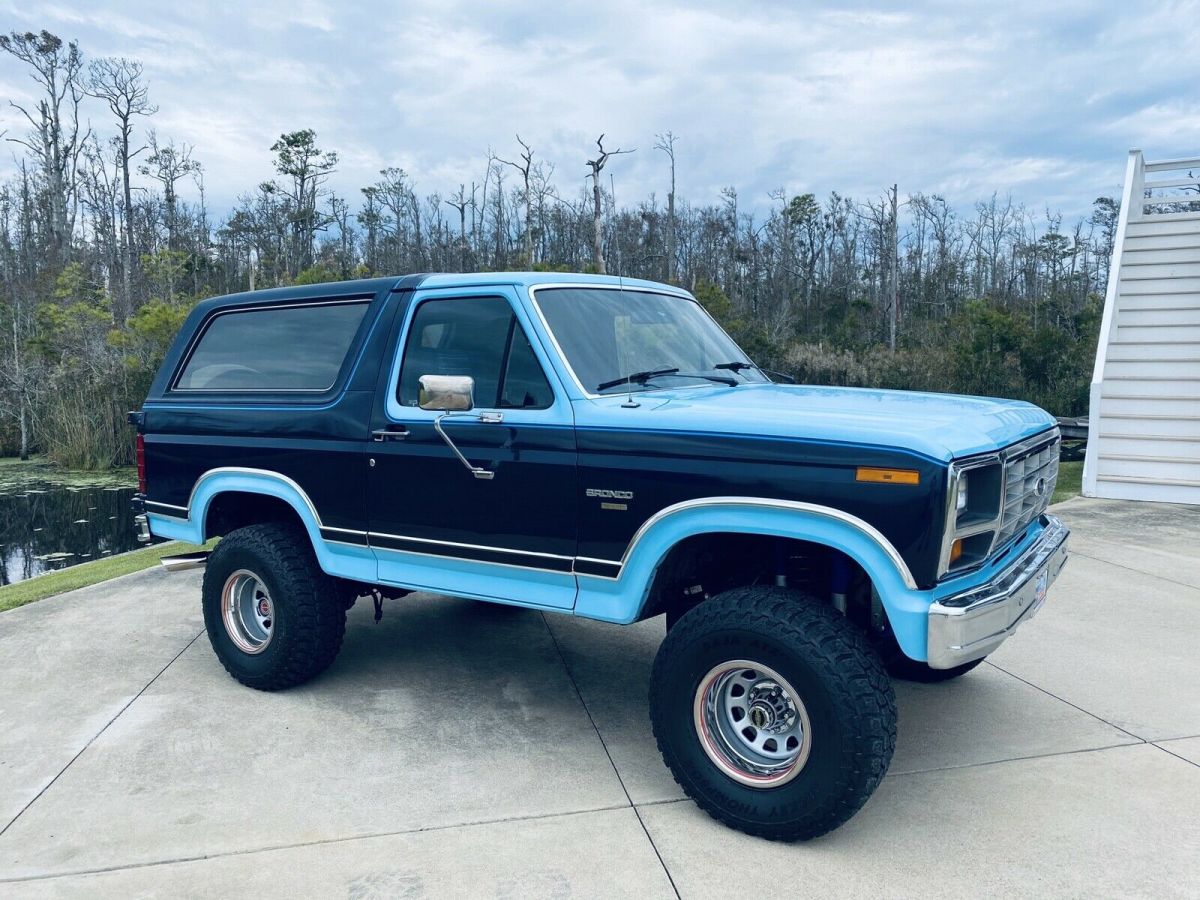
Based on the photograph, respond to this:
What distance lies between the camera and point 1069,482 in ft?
36.4

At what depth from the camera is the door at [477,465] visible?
3.79 meters

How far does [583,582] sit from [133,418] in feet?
10.8

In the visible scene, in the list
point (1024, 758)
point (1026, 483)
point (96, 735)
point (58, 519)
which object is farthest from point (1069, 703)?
point (58, 519)

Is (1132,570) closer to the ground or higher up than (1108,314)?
closer to the ground

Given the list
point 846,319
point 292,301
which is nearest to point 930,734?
point 292,301

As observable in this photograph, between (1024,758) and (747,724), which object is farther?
(1024,758)

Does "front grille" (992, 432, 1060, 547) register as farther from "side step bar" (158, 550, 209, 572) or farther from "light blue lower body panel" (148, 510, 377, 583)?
"side step bar" (158, 550, 209, 572)

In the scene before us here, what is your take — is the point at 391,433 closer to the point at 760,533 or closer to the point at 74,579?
the point at 760,533

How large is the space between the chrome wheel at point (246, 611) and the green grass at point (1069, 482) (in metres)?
8.03

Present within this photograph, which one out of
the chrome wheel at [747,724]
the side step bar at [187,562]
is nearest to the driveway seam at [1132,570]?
the chrome wheel at [747,724]

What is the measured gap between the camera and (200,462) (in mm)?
5020

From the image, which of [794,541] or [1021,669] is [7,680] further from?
[1021,669]

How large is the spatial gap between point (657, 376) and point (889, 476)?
4.66ft

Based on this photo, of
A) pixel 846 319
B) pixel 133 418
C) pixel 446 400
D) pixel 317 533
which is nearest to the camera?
pixel 446 400
